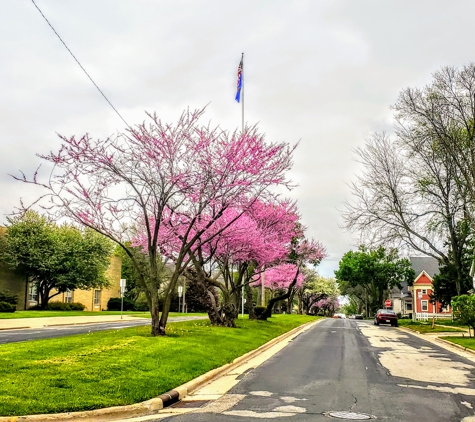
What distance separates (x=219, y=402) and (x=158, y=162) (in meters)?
10.9

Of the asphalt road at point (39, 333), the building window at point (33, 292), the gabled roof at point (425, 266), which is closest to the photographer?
the asphalt road at point (39, 333)

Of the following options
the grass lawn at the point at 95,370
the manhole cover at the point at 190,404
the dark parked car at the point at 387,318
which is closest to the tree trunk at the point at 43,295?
the dark parked car at the point at 387,318

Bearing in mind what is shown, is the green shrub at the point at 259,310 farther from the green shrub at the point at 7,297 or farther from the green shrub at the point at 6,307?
the green shrub at the point at 7,297

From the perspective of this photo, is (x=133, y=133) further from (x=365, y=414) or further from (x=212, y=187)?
(x=365, y=414)

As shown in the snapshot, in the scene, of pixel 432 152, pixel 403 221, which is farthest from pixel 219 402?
pixel 403 221

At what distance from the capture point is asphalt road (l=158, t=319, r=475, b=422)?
8039mm

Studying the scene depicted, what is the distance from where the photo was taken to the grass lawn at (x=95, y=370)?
7914mm

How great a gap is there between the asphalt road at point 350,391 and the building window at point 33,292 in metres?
38.0

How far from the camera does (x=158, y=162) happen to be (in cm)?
1834

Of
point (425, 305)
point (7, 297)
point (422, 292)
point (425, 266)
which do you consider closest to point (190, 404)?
point (7, 297)

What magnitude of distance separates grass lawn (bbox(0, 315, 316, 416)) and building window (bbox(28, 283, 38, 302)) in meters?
36.6

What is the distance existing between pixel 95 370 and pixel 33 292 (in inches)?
1699

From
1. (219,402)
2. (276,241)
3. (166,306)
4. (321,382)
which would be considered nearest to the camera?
(219,402)

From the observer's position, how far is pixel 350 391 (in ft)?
33.6
